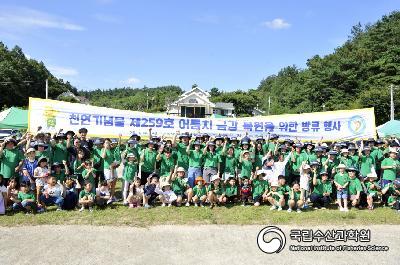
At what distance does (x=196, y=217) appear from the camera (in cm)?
810

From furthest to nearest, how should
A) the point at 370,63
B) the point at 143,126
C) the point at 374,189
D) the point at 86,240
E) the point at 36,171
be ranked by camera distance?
the point at 370,63 → the point at 143,126 → the point at 374,189 → the point at 36,171 → the point at 86,240

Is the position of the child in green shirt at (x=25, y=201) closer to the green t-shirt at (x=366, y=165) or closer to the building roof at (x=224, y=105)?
the green t-shirt at (x=366, y=165)

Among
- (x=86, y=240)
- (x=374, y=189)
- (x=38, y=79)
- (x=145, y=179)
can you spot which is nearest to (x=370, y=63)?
(x=374, y=189)

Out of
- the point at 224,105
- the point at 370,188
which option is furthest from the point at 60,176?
the point at 224,105

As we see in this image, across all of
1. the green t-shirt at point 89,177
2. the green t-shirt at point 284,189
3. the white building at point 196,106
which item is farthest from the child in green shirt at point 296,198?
the white building at point 196,106

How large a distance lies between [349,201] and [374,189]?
71 centimetres

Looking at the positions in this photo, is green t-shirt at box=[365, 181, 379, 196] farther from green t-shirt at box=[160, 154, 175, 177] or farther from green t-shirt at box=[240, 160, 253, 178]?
green t-shirt at box=[160, 154, 175, 177]

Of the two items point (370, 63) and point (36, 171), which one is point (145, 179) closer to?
point (36, 171)

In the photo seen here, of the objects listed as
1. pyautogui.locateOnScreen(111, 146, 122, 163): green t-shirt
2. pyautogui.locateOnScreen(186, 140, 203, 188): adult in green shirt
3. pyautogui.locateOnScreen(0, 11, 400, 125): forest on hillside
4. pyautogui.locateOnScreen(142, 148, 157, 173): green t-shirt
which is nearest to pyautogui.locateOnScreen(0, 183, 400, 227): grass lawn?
pyautogui.locateOnScreen(186, 140, 203, 188): adult in green shirt

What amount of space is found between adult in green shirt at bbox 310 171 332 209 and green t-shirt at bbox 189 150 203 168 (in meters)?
3.02

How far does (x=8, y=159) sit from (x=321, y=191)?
7.85 meters

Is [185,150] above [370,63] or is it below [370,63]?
below

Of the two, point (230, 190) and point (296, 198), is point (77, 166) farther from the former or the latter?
point (296, 198)

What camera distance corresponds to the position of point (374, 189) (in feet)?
30.9
